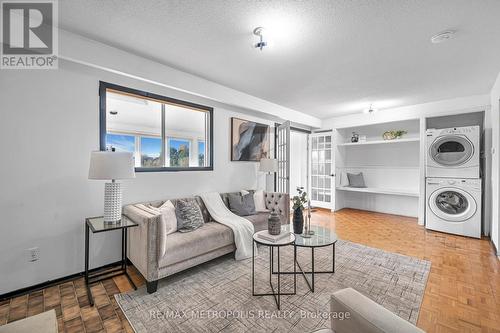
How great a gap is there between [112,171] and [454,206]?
213 inches

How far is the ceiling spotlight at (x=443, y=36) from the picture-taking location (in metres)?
2.13

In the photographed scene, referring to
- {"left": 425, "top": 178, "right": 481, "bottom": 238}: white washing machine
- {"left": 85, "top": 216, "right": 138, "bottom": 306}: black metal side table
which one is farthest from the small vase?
{"left": 425, "top": 178, "right": 481, "bottom": 238}: white washing machine

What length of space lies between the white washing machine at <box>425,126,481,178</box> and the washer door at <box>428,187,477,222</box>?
31 centimetres

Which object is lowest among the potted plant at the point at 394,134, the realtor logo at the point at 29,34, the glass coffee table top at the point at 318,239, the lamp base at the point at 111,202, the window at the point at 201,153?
the glass coffee table top at the point at 318,239

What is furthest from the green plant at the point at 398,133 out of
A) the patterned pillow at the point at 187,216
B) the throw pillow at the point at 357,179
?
the patterned pillow at the point at 187,216

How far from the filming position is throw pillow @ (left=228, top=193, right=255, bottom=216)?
3.57 m

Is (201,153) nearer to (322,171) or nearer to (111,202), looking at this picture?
(111,202)

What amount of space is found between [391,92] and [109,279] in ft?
16.6

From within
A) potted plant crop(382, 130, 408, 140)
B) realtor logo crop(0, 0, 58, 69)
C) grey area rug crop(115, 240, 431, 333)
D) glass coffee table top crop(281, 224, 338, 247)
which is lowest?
grey area rug crop(115, 240, 431, 333)

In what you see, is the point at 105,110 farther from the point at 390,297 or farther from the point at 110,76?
the point at 390,297

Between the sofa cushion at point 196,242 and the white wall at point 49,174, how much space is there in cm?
94

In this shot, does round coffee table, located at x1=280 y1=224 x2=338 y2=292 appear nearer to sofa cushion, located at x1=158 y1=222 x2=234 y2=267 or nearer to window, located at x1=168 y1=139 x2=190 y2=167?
sofa cushion, located at x1=158 y1=222 x2=234 y2=267

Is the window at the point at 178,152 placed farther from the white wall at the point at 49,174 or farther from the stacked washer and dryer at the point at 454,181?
the stacked washer and dryer at the point at 454,181

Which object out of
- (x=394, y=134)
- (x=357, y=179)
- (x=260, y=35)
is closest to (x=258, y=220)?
(x=260, y=35)
